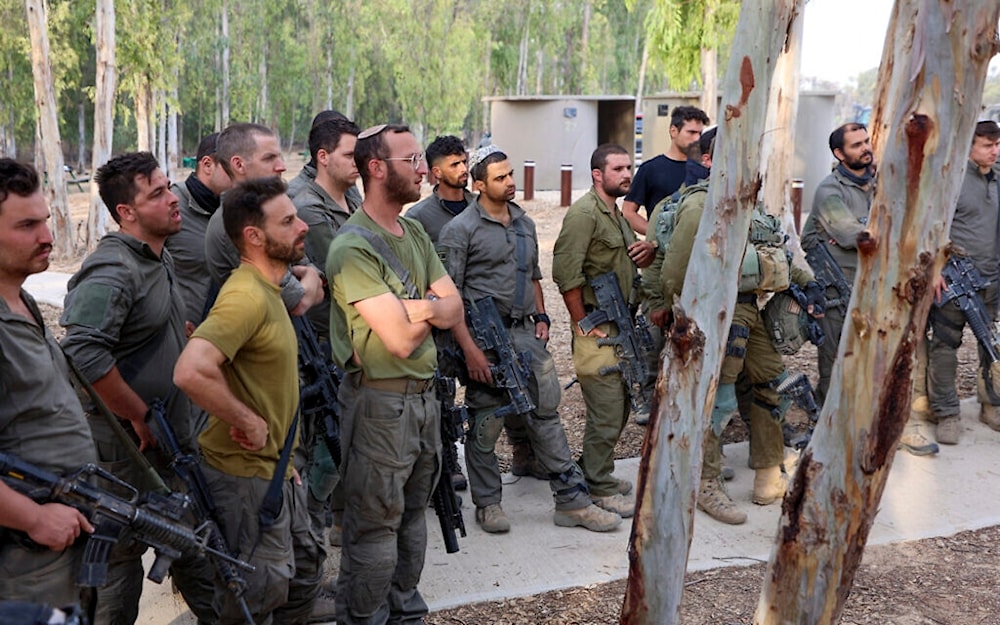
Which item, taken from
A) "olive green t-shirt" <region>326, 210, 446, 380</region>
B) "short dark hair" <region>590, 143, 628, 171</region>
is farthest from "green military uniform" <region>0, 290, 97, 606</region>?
"short dark hair" <region>590, 143, 628, 171</region>

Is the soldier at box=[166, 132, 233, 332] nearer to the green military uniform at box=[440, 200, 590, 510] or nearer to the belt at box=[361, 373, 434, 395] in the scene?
the belt at box=[361, 373, 434, 395]

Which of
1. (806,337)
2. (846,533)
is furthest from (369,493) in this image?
(806,337)

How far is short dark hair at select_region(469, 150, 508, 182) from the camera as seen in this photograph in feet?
16.9

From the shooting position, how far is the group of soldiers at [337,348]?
2.86 metres

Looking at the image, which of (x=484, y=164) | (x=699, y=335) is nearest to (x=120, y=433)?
(x=699, y=335)

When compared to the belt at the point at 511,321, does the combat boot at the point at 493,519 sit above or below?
below

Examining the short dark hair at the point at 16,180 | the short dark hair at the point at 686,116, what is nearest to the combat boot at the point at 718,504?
the short dark hair at the point at 686,116

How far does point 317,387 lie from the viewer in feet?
14.0

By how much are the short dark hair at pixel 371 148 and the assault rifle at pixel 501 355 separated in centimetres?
142

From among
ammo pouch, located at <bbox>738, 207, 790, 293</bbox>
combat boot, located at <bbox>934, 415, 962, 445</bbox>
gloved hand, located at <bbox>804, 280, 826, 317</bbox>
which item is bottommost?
combat boot, located at <bbox>934, 415, 962, 445</bbox>

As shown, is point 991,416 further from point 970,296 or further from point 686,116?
point 686,116

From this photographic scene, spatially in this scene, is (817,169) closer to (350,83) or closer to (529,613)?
(529,613)

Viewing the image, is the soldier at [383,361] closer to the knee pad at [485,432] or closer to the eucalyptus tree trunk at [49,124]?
the knee pad at [485,432]

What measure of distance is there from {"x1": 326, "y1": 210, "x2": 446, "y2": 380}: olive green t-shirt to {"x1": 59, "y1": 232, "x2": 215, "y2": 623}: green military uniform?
61cm
